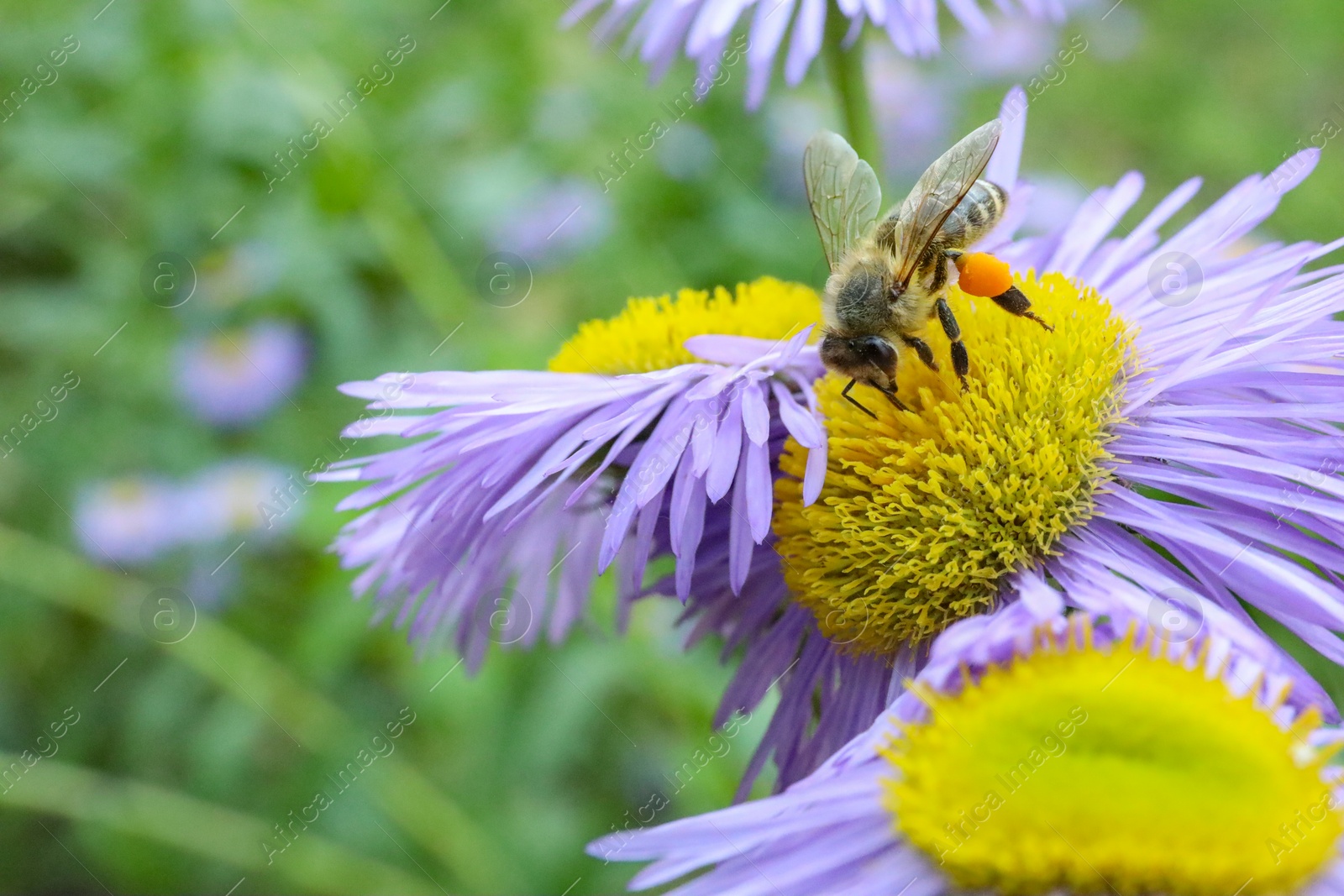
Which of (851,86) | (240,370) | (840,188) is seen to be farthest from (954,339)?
(240,370)

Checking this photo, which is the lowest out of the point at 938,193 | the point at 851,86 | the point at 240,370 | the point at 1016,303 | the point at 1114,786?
the point at 1114,786

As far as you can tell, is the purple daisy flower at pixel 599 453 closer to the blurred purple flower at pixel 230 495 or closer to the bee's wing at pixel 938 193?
the bee's wing at pixel 938 193

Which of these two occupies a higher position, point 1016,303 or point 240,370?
point 240,370

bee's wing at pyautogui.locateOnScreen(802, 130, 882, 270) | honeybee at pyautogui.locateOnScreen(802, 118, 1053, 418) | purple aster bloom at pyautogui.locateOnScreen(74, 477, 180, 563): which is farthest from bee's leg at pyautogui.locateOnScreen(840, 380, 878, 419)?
purple aster bloom at pyautogui.locateOnScreen(74, 477, 180, 563)

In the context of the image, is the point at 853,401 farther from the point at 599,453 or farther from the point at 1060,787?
the point at 1060,787

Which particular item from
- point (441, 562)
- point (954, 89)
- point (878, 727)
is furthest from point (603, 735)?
point (954, 89)

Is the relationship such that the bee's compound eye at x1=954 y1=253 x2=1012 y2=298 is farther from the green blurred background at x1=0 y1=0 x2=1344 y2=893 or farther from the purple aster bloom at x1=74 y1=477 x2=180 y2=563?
the purple aster bloom at x1=74 y1=477 x2=180 y2=563
